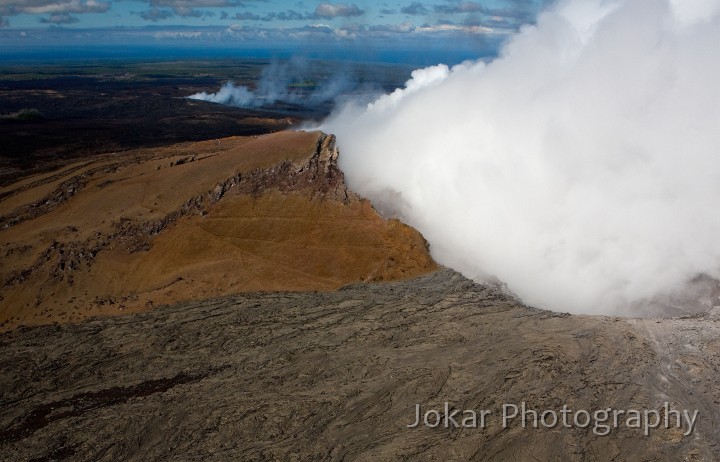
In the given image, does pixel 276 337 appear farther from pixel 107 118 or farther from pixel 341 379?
pixel 107 118

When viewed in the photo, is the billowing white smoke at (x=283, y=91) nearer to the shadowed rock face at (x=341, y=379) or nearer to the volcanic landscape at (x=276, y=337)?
the volcanic landscape at (x=276, y=337)

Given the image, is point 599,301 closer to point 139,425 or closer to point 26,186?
point 139,425

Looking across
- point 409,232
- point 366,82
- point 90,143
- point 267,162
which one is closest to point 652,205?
point 409,232

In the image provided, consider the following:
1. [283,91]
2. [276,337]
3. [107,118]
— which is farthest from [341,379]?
[283,91]

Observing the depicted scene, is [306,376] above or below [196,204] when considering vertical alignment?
below

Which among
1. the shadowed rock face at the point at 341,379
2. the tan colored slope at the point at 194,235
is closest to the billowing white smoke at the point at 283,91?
the tan colored slope at the point at 194,235

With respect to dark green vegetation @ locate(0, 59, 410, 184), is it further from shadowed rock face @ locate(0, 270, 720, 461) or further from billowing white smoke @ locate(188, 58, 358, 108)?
shadowed rock face @ locate(0, 270, 720, 461)

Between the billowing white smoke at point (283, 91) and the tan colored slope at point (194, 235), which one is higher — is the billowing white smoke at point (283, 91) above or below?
above
